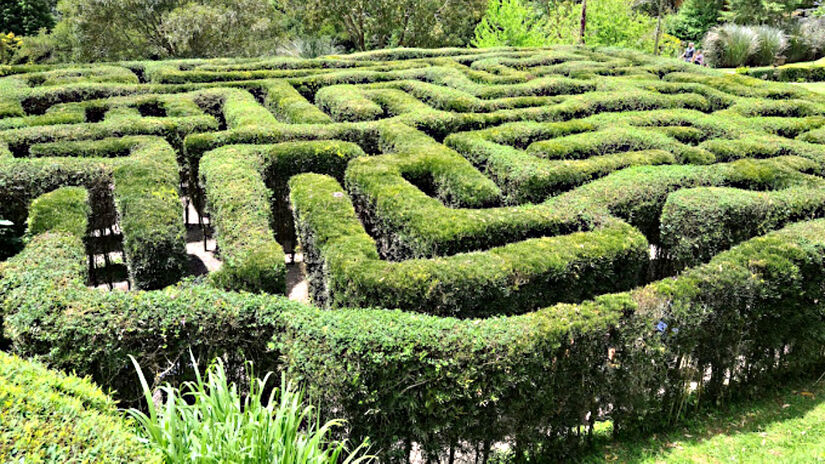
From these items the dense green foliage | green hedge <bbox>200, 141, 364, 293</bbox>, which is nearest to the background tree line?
the dense green foliage

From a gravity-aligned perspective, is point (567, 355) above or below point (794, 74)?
below

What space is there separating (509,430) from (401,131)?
8.59 m

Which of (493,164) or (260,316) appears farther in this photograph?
(493,164)

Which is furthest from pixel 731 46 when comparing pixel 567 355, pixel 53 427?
pixel 53 427

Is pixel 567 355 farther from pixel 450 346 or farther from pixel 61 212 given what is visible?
pixel 61 212

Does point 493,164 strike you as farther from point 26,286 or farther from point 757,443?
point 26,286

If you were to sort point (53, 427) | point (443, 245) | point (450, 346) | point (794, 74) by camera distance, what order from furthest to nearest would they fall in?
point (794, 74) < point (443, 245) < point (450, 346) < point (53, 427)

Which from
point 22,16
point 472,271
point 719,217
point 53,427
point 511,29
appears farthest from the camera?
point 22,16

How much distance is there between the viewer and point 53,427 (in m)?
4.13

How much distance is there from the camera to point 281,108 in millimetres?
16188

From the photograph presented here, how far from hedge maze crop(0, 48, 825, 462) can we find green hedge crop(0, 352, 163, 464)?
4.98ft

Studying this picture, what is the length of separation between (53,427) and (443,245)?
5.75 meters

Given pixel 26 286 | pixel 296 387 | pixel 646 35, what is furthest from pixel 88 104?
pixel 646 35

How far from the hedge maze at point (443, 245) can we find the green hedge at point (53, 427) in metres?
1.52
